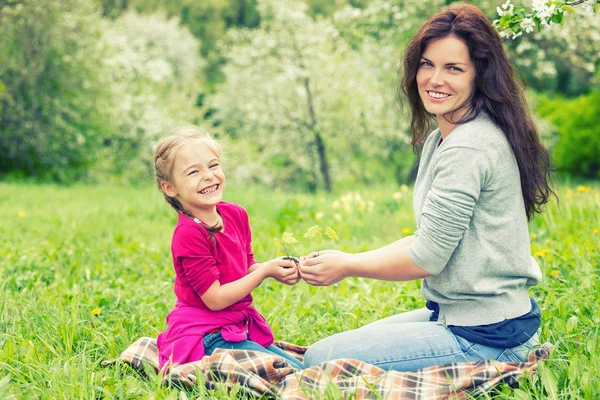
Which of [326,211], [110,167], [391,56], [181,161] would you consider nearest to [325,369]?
[181,161]

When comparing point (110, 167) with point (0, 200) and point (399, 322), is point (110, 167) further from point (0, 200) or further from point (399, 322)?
point (399, 322)

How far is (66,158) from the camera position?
14.7m

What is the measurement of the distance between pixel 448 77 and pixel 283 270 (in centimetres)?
101

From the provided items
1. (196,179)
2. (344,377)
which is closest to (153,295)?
(196,179)

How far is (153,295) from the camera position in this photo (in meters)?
3.79

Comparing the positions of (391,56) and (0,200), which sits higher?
(391,56)

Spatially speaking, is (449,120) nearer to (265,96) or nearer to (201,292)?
(201,292)

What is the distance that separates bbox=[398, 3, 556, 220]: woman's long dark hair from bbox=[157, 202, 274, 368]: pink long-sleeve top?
1.09 m

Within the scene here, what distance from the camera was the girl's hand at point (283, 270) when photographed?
256 centimetres

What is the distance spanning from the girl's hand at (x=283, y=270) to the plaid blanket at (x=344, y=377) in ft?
1.05

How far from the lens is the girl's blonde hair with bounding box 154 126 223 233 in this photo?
2.60 meters

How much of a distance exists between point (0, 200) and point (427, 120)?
25.3 ft

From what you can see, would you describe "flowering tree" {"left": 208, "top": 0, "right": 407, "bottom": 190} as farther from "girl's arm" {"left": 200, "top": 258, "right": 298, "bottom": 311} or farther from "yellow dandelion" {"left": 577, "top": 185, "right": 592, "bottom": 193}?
"girl's arm" {"left": 200, "top": 258, "right": 298, "bottom": 311}

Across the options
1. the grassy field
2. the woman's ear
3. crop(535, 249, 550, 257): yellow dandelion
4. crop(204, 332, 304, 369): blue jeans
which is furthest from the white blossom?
crop(535, 249, 550, 257): yellow dandelion
